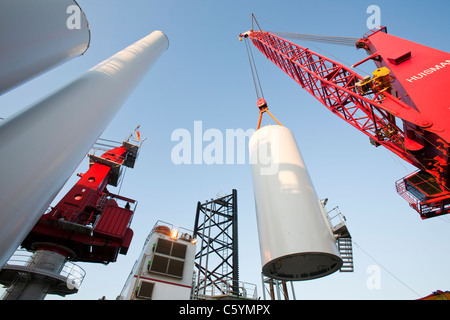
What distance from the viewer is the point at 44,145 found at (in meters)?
5.94

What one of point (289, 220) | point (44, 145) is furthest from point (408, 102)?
point (44, 145)

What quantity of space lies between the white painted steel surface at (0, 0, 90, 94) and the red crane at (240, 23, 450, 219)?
59.4 feet

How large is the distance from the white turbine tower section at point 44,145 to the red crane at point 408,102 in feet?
56.1

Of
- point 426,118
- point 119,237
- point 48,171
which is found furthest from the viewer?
point 119,237

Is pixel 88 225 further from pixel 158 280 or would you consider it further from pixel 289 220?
pixel 289 220

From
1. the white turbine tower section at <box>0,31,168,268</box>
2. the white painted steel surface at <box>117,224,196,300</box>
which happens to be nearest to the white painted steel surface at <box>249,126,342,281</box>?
the white turbine tower section at <box>0,31,168,268</box>

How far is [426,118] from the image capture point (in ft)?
41.8

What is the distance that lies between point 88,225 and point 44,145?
11.3 meters

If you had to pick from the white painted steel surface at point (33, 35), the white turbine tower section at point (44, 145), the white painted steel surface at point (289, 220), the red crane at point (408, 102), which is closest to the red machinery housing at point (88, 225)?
the white turbine tower section at point (44, 145)

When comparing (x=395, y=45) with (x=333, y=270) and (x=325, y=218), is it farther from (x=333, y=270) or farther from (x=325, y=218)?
(x=333, y=270)

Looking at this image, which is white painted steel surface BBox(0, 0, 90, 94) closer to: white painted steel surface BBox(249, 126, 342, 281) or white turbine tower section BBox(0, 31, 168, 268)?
white turbine tower section BBox(0, 31, 168, 268)

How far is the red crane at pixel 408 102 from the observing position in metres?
12.7
